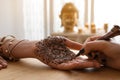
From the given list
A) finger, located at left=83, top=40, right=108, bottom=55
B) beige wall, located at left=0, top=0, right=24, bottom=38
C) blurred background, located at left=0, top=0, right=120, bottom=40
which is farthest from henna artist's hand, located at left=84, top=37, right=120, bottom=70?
beige wall, located at left=0, top=0, right=24, bottom=38

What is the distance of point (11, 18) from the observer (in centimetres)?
275

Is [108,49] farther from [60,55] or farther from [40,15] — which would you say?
[40,15]

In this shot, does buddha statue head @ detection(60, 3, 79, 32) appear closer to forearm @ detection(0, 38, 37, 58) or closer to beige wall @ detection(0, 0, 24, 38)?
beige wall @ detection(0, 0, 24, 38)

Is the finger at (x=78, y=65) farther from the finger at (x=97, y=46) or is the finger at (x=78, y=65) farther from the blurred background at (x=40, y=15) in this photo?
the blurred background at (x=40, y=15)

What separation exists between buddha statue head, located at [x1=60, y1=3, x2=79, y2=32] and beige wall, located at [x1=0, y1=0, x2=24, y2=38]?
80 cm

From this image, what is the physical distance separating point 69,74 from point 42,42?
180 millimetres

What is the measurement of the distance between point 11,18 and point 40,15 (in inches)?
14.8

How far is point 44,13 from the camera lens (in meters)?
2.78

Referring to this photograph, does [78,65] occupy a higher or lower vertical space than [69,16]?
lower

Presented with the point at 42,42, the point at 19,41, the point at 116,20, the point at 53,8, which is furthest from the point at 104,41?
the point at 53,8

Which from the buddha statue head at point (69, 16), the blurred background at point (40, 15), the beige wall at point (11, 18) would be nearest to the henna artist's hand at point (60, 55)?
the buddha statue head at point (69, 16)

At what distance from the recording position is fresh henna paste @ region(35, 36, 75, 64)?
74 centimetres

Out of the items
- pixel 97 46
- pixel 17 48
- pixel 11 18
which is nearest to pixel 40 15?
pixel 11 18

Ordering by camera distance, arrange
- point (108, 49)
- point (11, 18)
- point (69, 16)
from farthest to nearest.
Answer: point (11, 18)
point (69, 16)
point (108, 49)
